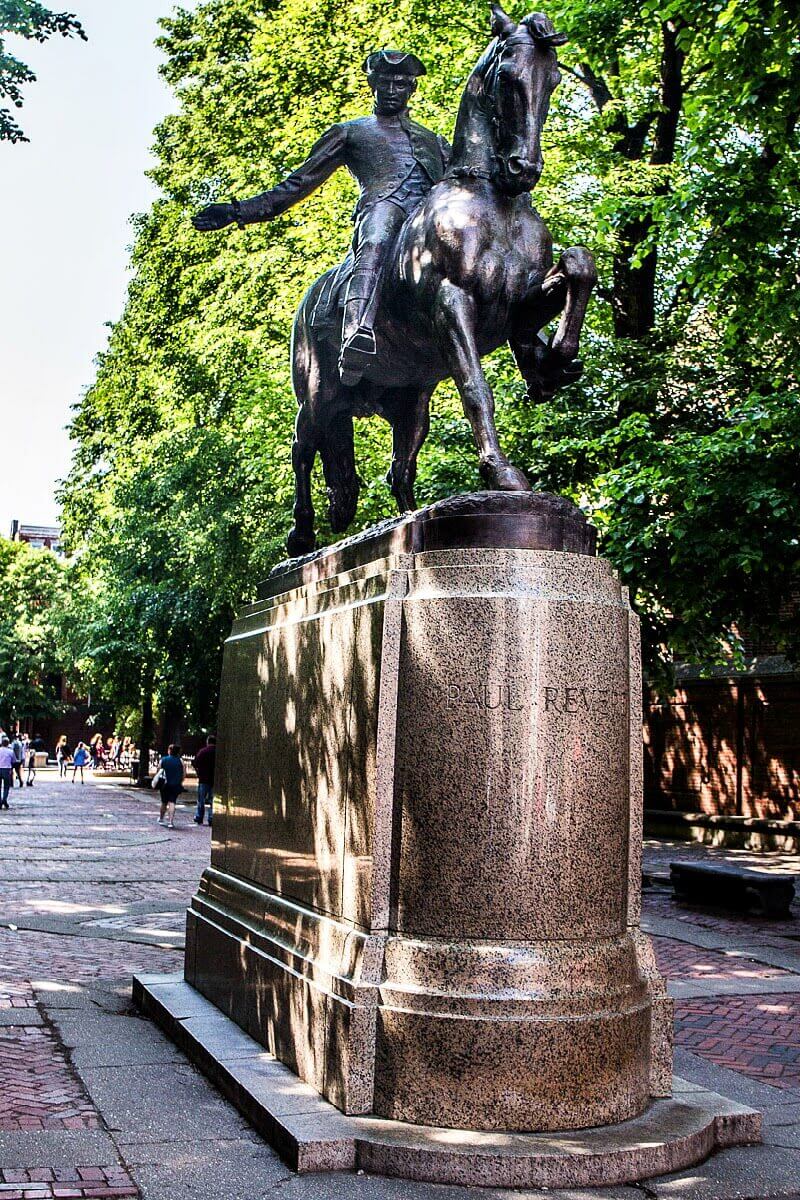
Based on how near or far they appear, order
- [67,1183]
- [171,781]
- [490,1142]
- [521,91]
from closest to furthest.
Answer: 1. [67,1183]
2. [490,1142]
3. [521,91]
4. [171,781]

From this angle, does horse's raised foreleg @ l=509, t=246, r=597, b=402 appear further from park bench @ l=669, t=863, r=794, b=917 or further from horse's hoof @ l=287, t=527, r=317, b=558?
park bench @ l=669, t=863, r=794, b=917

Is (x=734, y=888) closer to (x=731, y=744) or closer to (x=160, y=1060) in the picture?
(x=160, y=1060)

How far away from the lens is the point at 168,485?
27.5 m

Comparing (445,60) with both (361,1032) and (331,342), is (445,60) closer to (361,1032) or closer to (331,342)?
(331,342)

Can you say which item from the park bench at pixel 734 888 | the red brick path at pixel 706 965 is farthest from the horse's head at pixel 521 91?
the park bench at pixel 734 888

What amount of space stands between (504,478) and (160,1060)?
376 centimetres

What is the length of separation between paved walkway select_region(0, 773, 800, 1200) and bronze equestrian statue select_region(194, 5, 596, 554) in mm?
3318

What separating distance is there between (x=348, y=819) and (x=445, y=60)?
55.9ft

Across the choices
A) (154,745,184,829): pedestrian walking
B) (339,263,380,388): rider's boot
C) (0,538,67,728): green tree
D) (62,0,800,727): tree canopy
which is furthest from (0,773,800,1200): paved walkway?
(0,538,67,728): green tree

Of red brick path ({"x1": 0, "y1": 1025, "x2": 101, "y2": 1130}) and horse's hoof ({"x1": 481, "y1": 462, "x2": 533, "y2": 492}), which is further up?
horse's hoof ({"x1": 481, "y1": 462, "x2": 533, "y2": 492})

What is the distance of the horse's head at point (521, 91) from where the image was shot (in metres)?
6.48

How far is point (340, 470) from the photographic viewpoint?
8930 millimetres

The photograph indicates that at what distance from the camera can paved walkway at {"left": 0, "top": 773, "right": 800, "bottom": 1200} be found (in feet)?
16.0

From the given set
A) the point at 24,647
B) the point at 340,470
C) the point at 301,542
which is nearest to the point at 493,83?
the point at 340,470
